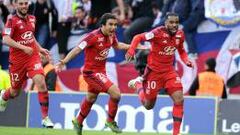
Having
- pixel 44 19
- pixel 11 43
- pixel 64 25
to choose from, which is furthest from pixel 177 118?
pixel 44 19

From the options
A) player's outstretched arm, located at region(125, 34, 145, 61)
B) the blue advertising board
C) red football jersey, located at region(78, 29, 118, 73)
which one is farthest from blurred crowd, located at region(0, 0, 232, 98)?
player's outstretched arm, located at region(125, 34, 145, 61)

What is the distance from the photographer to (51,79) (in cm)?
2223

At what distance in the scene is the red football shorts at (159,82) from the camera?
17.2m

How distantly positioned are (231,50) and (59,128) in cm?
471

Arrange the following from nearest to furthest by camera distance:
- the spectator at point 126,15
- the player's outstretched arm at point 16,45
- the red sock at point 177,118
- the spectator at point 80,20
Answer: the red sock at point 177,118
the player's outstretched arm at point 16,45
the spectator at point 126,15
the spectator at point 80,20

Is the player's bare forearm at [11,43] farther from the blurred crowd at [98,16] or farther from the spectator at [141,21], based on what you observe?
the spectator at [141,21]

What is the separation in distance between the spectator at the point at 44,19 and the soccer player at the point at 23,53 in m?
6.14

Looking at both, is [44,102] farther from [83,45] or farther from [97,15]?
[97,15]

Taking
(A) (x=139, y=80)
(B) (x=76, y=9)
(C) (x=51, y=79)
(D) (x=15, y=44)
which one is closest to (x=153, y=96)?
(A) (x=139, y=80)

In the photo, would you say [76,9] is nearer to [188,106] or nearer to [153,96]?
[188,106]

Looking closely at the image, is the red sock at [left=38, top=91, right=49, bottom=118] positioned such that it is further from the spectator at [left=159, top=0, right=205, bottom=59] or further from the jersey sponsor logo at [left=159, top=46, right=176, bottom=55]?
the spectator at [left=159, top=0, right=205, bottom=59]

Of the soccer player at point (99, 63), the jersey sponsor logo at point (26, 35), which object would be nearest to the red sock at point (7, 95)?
the jersey sponsor logo at point (26, 35)

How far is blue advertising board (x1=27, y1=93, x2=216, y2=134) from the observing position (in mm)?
20672

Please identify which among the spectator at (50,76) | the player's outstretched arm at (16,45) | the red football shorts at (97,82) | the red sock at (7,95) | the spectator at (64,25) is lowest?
the red sock at (7,95)
